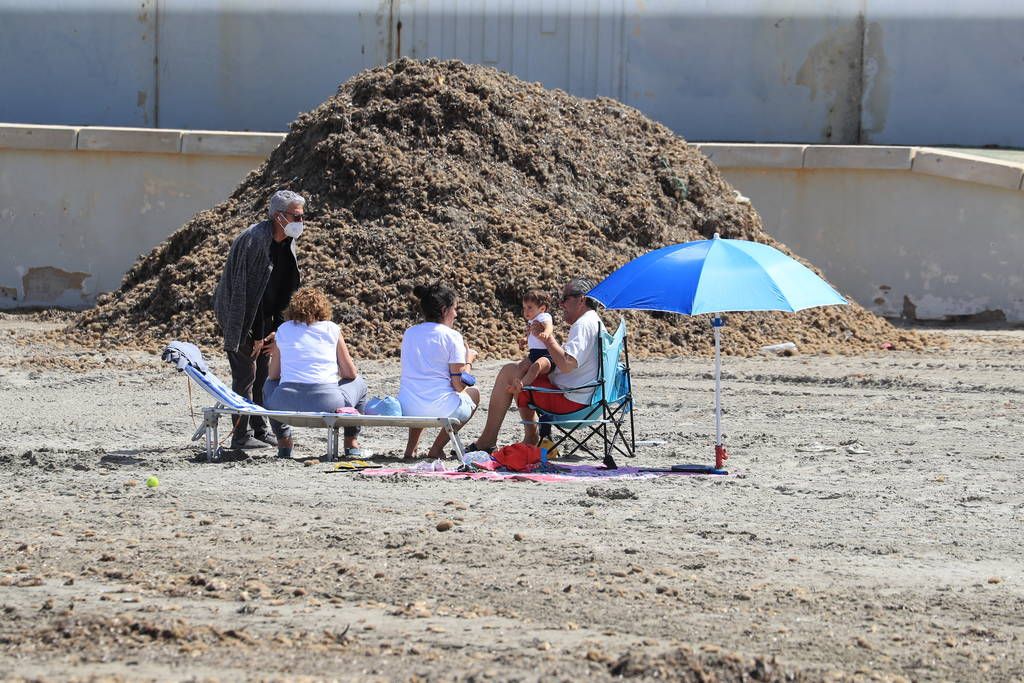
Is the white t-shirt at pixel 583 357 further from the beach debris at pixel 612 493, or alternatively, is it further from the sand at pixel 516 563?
the beach debris at pixel 612 493

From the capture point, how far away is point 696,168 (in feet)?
55.7

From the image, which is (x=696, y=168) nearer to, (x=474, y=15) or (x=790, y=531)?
(x=474, y=15)

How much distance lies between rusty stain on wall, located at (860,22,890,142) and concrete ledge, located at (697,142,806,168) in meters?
3.87

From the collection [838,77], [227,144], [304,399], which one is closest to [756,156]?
[838,77]

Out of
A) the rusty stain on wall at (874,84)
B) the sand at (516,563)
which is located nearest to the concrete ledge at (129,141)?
the sand at (516,563)

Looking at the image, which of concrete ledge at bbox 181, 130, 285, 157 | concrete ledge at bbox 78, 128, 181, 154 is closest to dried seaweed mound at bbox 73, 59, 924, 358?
concrete ledge at bbox 181, 130, 285, 157

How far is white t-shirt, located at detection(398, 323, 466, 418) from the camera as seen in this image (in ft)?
28.5

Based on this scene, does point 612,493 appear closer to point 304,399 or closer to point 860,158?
point 304,399

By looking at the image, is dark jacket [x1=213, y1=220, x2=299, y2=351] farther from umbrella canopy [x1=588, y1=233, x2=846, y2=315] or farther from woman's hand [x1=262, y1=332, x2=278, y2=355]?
umbrella canopy [x1=588, y1=233, x2=846, y2=315]

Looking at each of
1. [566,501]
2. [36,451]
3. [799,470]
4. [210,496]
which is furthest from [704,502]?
[36,451]

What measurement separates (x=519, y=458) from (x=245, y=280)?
2.09 m

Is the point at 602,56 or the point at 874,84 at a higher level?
the point at 602,56

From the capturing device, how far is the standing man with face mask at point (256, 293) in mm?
9109

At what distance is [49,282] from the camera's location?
18672 millimetres
